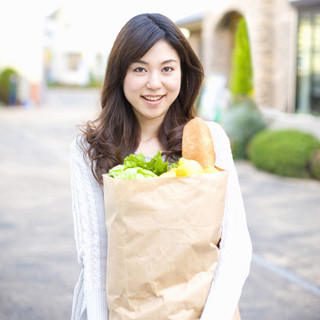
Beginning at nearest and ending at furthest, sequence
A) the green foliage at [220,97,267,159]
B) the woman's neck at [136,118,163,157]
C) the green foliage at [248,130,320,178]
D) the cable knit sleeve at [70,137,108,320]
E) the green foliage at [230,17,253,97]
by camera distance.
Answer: the cable knit sleeve at [70,137,108,320] < the woman's neck at [136,118,163,157] < the green foliage at [248,130,320,178] < the green foliage at [220,97,267,159] < the green foliage at [230,17,253,97]

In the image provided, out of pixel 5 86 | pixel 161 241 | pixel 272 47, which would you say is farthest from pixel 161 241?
pixel 5 86

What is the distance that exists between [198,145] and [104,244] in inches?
17.9

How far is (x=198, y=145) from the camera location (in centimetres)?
157

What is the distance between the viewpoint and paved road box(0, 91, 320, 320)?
12.5 feet

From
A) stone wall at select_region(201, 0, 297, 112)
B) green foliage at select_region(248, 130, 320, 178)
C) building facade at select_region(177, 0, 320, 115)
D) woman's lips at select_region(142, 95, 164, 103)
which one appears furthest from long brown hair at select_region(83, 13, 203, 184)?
stone wall at select_region(201, 0, 297, 112)

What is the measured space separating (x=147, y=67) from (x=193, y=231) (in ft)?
1.97

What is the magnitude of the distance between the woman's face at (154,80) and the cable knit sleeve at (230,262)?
0.31m

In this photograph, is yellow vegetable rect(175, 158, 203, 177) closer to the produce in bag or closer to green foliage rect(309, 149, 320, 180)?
the produce in bag

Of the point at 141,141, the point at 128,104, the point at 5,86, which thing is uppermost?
the point at 128,104

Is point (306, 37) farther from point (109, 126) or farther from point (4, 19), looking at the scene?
point (4, 19)

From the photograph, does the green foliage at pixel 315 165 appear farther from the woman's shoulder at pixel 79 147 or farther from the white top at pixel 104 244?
the woman's shoulder at pixel 79 147

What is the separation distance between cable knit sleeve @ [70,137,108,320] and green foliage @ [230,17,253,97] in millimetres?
9572

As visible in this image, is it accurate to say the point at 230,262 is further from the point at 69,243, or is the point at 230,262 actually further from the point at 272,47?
the point at 272,47

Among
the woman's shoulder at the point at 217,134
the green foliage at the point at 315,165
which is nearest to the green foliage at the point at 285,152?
the green foliage at the point at 315,165
